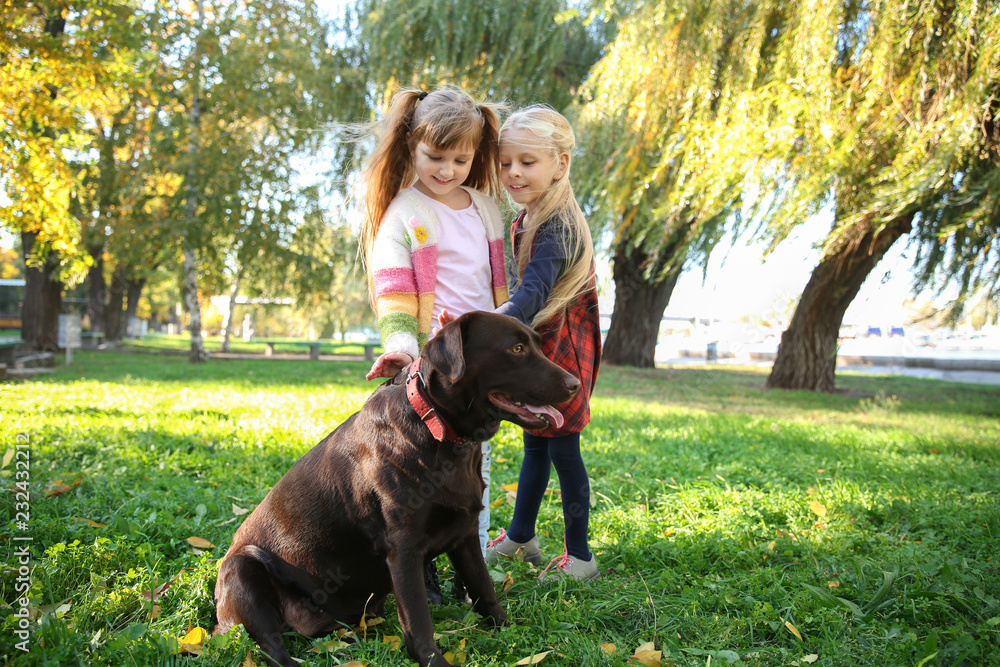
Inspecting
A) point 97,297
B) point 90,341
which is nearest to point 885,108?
point 90,341

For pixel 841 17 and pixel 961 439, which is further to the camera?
pixel 841 17

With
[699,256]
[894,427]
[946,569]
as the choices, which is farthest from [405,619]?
[699,256]

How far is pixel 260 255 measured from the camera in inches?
525

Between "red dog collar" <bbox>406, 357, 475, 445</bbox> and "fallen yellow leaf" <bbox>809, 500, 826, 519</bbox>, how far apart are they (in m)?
2.45

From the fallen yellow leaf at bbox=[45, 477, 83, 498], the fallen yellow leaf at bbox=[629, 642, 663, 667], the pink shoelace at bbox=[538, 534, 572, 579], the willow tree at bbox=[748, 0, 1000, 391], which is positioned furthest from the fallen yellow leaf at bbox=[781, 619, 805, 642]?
the willow tree at bbox=[748, 0, 1000, 391]

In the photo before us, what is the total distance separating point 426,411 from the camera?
1934 mm

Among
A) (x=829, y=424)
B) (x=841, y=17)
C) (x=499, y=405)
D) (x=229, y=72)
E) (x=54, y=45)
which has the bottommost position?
(x=829, y=424)

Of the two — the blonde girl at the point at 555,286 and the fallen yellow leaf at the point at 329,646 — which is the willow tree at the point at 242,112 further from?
the fallen yellow leaf at the point at 329,646

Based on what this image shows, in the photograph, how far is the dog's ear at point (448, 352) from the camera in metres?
1.85

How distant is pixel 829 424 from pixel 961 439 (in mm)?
1219

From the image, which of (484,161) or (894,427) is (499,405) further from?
(894,427)

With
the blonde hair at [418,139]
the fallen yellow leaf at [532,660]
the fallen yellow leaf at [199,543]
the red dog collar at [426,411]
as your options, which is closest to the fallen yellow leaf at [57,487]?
the fallen yellow leaf at [199,543]

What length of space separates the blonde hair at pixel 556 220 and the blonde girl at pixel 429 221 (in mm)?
144

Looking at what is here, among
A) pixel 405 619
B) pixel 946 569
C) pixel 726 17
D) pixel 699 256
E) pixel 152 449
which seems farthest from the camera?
pixel 699 256
